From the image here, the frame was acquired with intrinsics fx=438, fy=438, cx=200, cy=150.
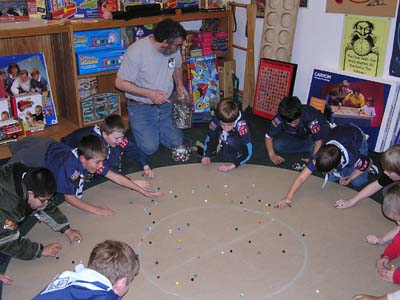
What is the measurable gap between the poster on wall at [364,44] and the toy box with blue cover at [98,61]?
210 centimetres

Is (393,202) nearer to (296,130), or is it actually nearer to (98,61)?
(296,130)

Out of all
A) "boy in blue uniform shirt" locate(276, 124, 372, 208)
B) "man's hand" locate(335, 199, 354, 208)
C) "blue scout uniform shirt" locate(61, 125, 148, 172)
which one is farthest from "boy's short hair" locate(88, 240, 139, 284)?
"man's hand" locate(335, 199, 354, 208)

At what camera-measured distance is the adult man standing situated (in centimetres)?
354

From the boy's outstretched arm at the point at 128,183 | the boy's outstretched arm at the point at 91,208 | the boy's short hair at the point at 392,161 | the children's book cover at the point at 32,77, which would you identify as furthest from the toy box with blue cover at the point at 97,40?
the boy's short hair at the point at 392,161

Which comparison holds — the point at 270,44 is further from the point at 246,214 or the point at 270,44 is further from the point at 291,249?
the point at 291,249

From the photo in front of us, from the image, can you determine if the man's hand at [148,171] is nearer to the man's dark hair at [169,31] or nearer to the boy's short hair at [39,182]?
the man's dark hair at [169,31]

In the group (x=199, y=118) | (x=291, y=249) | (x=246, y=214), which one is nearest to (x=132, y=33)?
(x=199, y=118)

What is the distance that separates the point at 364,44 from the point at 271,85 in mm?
1044

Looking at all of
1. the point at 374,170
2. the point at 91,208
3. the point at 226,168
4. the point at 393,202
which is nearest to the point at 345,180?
the point at 374,170

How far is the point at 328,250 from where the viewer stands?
247cm

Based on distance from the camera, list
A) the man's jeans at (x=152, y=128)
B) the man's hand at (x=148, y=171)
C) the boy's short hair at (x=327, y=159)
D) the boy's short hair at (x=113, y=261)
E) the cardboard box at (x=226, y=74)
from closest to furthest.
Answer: the boy's short hair at (x=113, y=261) < the boy's short hair at (x=327, y=159) < the man's hand at (x=148, y=171) < the man's jeans at (x=152, y=128) < the cardboard box at (x=226, y=74)

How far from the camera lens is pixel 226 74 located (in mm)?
4930

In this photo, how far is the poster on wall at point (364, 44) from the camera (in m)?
3.78

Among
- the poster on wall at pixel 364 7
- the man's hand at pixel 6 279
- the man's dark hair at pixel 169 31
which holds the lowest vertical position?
the man's hand at pixel 6 279
